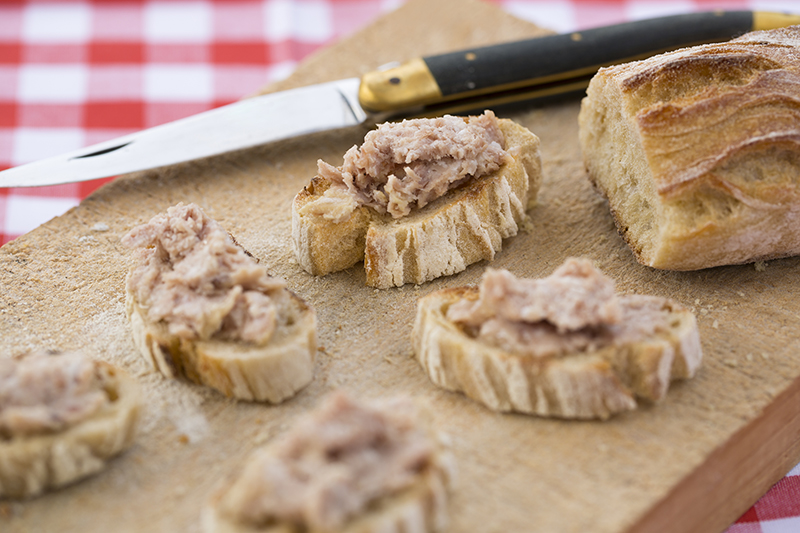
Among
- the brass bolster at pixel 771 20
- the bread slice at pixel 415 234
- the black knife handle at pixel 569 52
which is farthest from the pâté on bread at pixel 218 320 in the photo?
the brass bolster at pixel 771 20

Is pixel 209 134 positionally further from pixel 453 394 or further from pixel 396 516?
pixel 396 516

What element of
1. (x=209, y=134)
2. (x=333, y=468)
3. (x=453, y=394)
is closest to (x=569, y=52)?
(x=209, y=134)

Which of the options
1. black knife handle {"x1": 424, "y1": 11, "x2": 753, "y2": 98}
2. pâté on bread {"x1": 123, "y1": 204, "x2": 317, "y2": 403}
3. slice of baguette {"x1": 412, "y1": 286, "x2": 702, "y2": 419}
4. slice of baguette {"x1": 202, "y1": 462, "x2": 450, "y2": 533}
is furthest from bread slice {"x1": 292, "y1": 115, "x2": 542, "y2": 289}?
slice of baguette {"x1": 202, "y1": 462, "x2": 450, "y2": 533}

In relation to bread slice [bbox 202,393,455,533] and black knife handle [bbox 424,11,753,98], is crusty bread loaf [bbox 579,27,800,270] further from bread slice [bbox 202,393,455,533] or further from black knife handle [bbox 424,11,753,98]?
bread slice [bbox 202,393,455,533]

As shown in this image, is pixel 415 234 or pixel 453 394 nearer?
pixel 453 394

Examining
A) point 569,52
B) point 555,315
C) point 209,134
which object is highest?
point 569,52

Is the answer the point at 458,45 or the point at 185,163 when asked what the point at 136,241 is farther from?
the point at 458,45

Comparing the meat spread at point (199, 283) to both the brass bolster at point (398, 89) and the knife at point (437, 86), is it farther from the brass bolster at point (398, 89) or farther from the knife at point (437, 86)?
the brass bolster at point (398, 89)
